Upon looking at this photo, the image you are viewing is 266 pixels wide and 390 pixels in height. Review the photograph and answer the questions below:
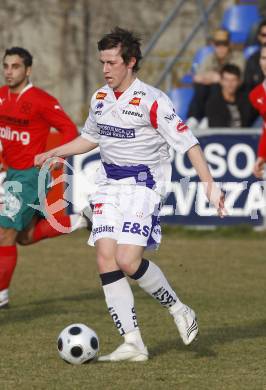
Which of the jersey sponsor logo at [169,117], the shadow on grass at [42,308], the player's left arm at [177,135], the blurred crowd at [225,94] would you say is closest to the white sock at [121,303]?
the player's left arm at [177,135]

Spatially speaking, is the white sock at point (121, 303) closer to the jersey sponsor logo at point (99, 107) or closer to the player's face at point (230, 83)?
the jersey sponsor logo at point (99, 107)

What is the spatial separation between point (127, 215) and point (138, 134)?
1.73ft

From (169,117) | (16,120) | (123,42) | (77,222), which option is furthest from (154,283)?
(77,222)

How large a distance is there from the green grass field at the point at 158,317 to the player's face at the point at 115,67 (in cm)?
179

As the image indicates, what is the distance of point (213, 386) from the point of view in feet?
22.7

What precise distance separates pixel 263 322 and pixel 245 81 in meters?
7.59

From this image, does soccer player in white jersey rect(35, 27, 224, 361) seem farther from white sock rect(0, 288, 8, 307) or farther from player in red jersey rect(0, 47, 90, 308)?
white sock rect(0, 288, 8, 307)

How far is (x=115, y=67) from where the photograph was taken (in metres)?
7.65

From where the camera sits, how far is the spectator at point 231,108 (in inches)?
626

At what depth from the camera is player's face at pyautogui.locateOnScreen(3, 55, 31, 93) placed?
33.3 feet

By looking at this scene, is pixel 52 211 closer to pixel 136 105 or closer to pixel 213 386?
pixel 136 105

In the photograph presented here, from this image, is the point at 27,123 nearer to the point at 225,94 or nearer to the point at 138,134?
the point at 138,134

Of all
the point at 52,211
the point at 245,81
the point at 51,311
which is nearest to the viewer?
the point at 51,311

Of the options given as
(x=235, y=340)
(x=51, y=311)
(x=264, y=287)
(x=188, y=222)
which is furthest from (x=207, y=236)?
(x=235, y=340)
